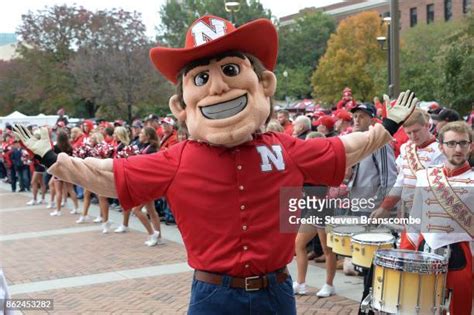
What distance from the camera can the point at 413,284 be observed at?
12.5 feet

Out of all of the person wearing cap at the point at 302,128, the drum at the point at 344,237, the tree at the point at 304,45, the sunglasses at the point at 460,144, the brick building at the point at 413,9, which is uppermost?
the brick building at the point at 413,9

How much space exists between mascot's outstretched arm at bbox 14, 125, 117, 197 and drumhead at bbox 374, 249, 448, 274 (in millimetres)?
1860

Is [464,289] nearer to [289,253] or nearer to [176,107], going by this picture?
[289,253]

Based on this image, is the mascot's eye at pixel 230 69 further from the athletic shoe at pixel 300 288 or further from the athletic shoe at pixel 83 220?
the athletic shoe at pixel 83 220

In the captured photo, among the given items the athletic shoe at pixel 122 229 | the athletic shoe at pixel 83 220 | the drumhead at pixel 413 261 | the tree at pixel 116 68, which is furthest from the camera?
the tree at pixel 116 68

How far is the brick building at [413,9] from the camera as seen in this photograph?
179 ft

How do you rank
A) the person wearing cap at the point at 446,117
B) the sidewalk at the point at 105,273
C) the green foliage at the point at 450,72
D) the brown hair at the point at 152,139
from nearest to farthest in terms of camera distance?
the sidewalk at the point at 105,273, the person wearing cap at the point at 446,117, the brown hair at the point at 152,139, the green foliage at the point at 450,72

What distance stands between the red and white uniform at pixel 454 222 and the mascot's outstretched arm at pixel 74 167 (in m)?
2.20

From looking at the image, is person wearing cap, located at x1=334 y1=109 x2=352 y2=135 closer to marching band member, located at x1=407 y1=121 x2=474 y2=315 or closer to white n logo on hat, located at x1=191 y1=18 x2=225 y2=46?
marching band member, located at x1=407 y1=121 x2=474 y2=315

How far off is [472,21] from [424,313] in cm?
2417

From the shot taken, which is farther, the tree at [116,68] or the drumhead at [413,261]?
the tree at [116,68]

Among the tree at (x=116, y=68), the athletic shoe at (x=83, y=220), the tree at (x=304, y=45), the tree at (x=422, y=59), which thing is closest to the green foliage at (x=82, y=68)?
the tree at (x=116, y=68)

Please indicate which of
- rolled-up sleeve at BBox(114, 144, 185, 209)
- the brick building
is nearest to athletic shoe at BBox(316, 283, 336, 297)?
rolled-up sleeve at BBox(114, 144, 185, 209)

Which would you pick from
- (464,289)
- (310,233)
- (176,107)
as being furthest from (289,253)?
(310,233)
